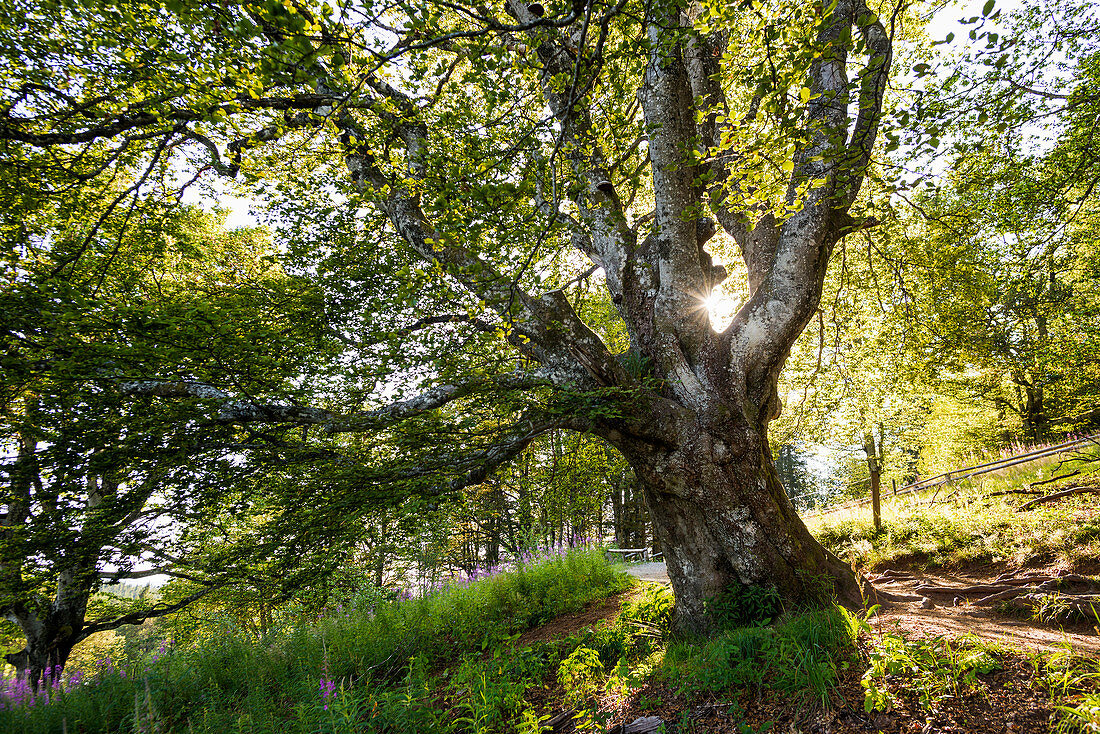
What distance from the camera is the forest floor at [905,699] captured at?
2367mm

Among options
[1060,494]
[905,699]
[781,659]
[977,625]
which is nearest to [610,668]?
[781,659]

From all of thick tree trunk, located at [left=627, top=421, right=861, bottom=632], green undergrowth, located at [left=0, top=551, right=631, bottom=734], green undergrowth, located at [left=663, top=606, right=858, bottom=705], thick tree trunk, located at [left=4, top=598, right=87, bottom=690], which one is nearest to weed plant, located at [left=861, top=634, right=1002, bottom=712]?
green undergrowth, located at [left=663, top=606, right=858, bottom=705]

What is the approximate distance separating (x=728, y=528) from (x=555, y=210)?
3.55m

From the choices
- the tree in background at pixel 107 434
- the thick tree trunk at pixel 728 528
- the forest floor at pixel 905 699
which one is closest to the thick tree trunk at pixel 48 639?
the tree in background at pixel 107 434

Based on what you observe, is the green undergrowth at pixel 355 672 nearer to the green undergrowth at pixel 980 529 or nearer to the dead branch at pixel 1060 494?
the green undergrowth at pixel 980 529

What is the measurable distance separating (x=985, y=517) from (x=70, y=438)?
38.0ft

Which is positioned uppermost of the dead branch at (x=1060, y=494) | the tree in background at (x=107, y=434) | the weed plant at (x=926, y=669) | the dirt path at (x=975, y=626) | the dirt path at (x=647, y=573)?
the tree in background at (x=107, y=434)

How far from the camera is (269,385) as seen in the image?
3.75 metres

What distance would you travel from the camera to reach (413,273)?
5047 millimetres

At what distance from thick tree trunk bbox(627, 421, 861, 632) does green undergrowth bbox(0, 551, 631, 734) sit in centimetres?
186

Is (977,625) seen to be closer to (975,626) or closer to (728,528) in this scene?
(975,626)

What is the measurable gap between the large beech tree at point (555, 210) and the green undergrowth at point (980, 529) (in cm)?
339

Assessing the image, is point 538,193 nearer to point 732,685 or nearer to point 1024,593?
point 732,685

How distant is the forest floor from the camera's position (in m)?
2.37
